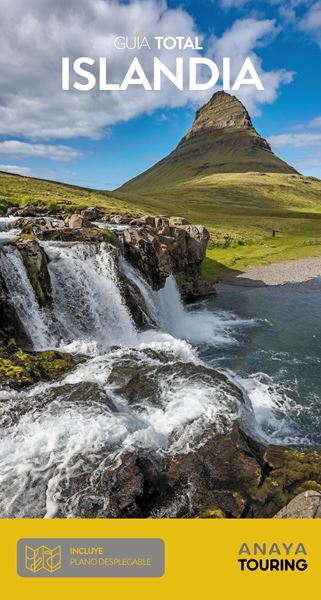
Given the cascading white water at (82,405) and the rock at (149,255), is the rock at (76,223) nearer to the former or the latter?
the rock at (149,255)

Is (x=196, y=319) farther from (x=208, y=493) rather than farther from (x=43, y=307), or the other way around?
(x=208, y=493)

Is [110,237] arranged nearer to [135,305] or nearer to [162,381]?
[135,305]

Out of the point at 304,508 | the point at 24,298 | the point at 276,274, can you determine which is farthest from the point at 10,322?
the point at 276,274

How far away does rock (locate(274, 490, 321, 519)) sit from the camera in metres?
12.2

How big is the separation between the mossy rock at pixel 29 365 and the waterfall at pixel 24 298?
3.62 meters

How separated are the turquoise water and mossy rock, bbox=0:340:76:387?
42.2 ft

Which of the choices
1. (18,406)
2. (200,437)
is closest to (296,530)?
(200,437)

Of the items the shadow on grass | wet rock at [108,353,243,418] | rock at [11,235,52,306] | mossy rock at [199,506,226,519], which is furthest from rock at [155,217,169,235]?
mossy rock at [199,506,226,519]

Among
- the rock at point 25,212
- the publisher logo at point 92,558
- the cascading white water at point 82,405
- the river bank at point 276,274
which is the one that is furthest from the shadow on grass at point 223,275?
the publisher logo at point 92,558

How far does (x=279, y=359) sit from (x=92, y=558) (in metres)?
29.3

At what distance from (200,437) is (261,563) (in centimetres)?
882

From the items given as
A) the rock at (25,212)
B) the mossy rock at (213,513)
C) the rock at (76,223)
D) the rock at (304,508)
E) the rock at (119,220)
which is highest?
the rock at (25,212)

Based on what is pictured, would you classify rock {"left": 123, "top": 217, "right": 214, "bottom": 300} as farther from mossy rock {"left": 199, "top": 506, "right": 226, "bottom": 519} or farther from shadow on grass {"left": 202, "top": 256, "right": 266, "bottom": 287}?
mossy rock {"left": 199, "top": 506, "right": 226, "bottom": 519}

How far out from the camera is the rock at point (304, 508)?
1224 cm
